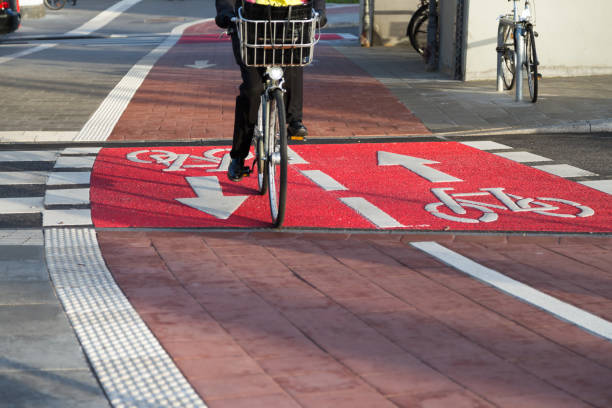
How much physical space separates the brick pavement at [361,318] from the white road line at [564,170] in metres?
1.99

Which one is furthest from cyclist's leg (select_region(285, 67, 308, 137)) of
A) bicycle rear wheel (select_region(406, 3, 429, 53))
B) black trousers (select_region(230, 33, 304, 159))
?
bicycle rear wheel (select_region(406, 3, 429, 53))

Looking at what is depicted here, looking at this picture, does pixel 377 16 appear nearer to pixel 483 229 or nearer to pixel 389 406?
pixel 483 229

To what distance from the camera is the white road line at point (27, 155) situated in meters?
8.44

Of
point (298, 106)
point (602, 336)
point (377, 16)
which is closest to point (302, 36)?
point (298, 106)

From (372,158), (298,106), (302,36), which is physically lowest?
(372,158)

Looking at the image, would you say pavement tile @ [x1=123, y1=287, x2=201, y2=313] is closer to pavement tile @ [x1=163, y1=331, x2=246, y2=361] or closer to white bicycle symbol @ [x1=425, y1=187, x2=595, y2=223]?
pavement tile @ [x1=163, y1=331, x2=246, y2=361]

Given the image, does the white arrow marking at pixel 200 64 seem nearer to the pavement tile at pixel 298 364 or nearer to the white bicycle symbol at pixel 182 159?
the white bicycle symbol at pixel 182 159

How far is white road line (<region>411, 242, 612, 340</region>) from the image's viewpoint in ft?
13.8

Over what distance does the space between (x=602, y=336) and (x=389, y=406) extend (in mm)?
1249

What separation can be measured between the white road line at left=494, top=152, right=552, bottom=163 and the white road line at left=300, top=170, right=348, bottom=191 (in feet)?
6.02

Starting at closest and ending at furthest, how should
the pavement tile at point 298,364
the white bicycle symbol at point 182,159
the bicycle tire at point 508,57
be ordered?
1. the pavement tile at point 298,364
2. the white bicycle symbol at point 182,159
3. the bicycle tire at point 508,57

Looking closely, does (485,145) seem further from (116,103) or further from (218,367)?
(218,367)

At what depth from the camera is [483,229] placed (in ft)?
19.5

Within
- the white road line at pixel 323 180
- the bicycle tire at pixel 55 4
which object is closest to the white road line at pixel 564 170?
the white road line at pixel 323 180
